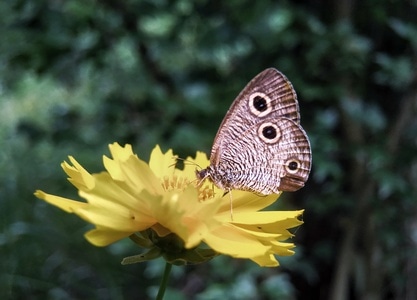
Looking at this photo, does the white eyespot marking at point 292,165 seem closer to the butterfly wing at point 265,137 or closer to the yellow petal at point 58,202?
the butterfly wing at point 265,137

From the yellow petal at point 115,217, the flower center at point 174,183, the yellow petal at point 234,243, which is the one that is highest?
the flower center at point 174,183

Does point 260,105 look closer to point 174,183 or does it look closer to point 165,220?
point 174,183

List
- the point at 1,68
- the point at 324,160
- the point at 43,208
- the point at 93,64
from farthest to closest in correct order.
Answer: the point at 43,208 → the point at 1,68 → the point at 93,64 → the point at 324,160

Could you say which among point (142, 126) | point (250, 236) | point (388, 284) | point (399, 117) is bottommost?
point (388, 284)

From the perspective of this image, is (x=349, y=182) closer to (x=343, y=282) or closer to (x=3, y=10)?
(x=343, y=282)

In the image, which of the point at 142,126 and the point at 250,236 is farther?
the point at 142,126

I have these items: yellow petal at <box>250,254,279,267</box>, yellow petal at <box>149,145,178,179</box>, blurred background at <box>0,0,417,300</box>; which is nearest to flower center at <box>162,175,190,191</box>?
yellow petal at <box>149,145,178,179</box>

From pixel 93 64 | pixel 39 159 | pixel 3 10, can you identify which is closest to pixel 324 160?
pixel 93 64

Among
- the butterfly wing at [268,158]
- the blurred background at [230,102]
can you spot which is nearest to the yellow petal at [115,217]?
the butterfly wing at [268,158]
